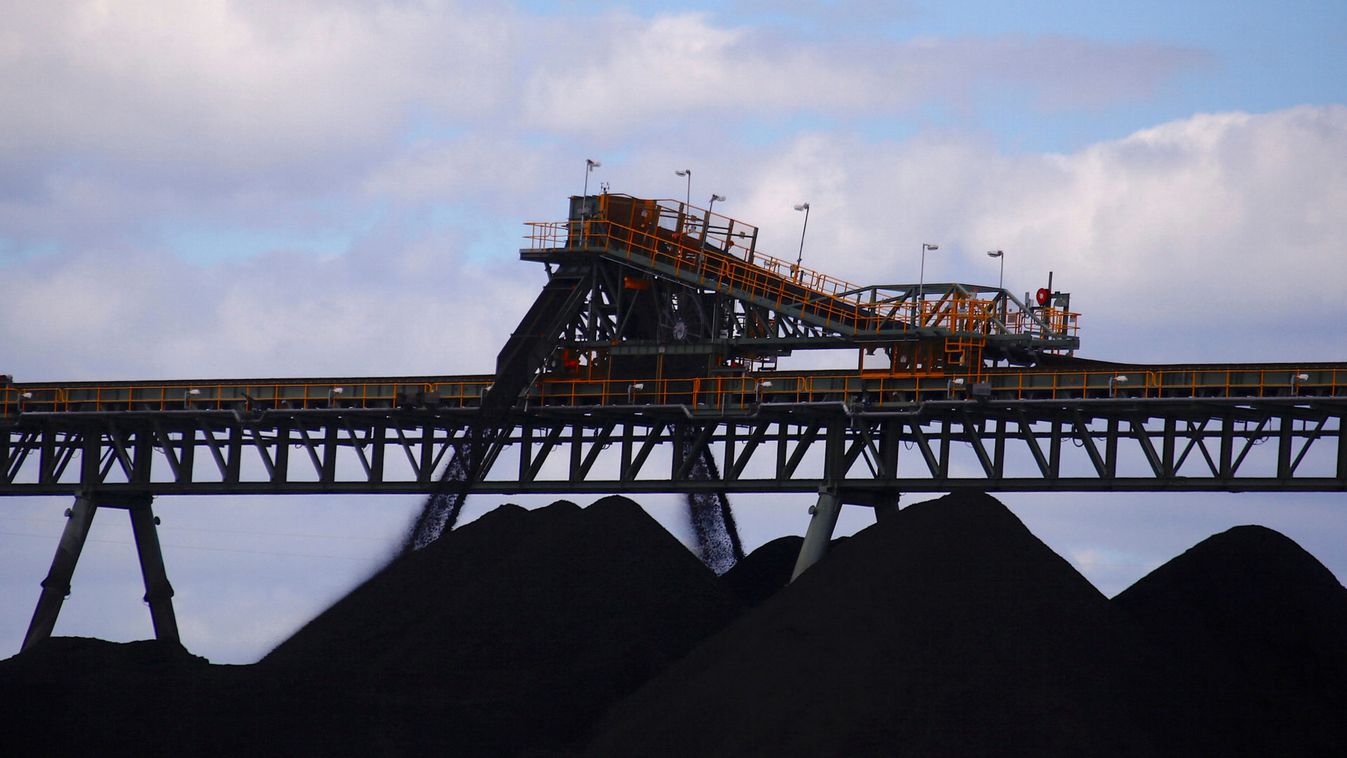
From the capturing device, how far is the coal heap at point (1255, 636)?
118 feet

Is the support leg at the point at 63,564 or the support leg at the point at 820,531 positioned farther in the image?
the support leg at the point at 63,564

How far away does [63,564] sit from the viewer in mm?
51906

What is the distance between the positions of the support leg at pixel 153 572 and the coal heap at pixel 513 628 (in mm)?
6797

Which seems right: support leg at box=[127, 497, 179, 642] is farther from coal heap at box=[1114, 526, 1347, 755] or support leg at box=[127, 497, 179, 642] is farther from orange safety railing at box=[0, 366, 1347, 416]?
coal heap at box=[1114, 526, 1347, 755]

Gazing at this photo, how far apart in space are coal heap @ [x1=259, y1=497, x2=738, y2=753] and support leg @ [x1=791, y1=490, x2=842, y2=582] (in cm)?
205

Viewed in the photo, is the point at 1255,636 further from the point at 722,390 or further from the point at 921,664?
the point at 722,390

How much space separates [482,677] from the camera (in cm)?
4094

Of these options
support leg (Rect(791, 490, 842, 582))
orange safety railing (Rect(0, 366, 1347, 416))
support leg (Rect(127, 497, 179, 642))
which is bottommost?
support leg (Rect(127, 497, 179, 642))

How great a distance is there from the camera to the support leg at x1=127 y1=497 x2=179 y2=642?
171 ft

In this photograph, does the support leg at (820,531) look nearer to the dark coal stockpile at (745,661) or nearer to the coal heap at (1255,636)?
the dark coal stockpile at (745,661)

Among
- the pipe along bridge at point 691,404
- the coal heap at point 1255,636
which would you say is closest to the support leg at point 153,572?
the pipe along bridge at point 691,404

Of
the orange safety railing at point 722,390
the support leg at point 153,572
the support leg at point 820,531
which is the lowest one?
the support leg at point 153,572

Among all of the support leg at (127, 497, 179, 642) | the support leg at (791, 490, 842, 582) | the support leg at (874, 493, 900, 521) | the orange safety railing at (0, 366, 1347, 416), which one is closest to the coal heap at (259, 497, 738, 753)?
the support leg at (791, 490, 842, 582)

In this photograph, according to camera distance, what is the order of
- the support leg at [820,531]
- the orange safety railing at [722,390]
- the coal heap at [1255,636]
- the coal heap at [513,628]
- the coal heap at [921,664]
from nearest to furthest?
1. the coal heap at [921,664]
2. the coal heap at [1255,636]
3. the coal heap at [513,628]
4. the orange safety railing at [722,390]
5. the support leg at [820,531]
